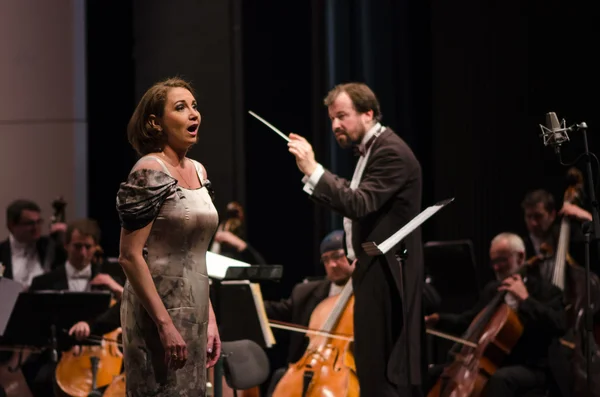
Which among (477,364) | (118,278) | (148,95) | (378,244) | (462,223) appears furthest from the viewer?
(462,223)

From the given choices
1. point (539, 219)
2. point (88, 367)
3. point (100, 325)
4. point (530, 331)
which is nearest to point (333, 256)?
point (530, 331)

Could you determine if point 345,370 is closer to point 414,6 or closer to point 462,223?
point 462,223

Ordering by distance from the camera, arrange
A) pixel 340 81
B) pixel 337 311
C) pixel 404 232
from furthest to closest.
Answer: pixel 340 81 → pixel 337 311 → pixel 404 232

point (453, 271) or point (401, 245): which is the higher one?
point (401, 245)

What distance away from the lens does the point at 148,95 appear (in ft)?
8.87

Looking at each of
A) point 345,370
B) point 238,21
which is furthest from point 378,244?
point 238,21

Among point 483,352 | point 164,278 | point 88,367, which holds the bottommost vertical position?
point 88,367

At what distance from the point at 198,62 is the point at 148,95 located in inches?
182

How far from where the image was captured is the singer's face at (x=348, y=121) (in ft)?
12.6

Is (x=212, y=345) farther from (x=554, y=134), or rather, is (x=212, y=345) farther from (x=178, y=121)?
(x=554, y=134)

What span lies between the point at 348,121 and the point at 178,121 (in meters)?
1.26

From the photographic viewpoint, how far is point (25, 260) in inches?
250

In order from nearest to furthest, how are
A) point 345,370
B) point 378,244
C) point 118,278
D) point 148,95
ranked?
1. point 148,95
2. point 378,244
3. point 345,370
4. point 118,278

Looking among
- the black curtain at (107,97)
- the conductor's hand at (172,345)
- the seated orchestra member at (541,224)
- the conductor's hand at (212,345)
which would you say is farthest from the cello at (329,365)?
the black curtain at (107,97)
